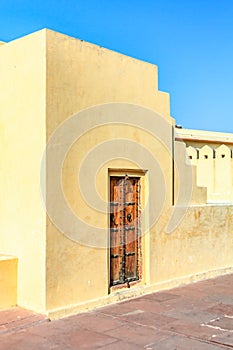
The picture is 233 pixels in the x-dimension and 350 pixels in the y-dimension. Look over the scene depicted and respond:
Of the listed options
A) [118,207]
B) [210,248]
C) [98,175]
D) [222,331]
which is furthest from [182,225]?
[222,331]

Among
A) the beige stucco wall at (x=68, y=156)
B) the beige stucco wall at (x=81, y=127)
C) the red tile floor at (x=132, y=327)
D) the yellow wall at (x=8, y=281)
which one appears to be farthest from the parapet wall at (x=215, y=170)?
the yellow wall at (x=8, y=281)

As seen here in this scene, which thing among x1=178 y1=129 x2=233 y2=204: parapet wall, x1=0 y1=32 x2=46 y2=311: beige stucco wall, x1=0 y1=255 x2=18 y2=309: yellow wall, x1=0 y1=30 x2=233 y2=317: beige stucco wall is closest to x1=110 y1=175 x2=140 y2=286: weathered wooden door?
x1=0 y1=30 x2=233 y2=317: beige stucco wall

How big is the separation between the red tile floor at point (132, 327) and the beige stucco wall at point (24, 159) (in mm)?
473

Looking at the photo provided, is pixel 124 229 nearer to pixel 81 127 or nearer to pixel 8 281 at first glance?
pixel 81 127

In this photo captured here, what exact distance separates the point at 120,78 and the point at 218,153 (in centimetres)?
602

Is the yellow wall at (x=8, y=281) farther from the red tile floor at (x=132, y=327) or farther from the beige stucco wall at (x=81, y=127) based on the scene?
the beige stucco wall at (x=81, y=127)

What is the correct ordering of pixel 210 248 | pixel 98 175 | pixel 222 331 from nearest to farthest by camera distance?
1. pixel 222 331
2. pixel 98 175
3. pixel 210 248

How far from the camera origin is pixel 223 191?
12367 millimetres

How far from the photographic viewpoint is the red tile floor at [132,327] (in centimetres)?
513

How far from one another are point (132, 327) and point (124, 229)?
6.34 ft

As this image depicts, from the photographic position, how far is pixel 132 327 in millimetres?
5777

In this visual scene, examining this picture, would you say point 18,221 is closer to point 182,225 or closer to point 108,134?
point 108,134

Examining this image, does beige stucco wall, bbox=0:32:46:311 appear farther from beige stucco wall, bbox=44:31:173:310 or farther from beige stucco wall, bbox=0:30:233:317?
beige stucco wall, bbox=44:31:173:310

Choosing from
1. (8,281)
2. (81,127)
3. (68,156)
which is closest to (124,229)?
(68,156)
